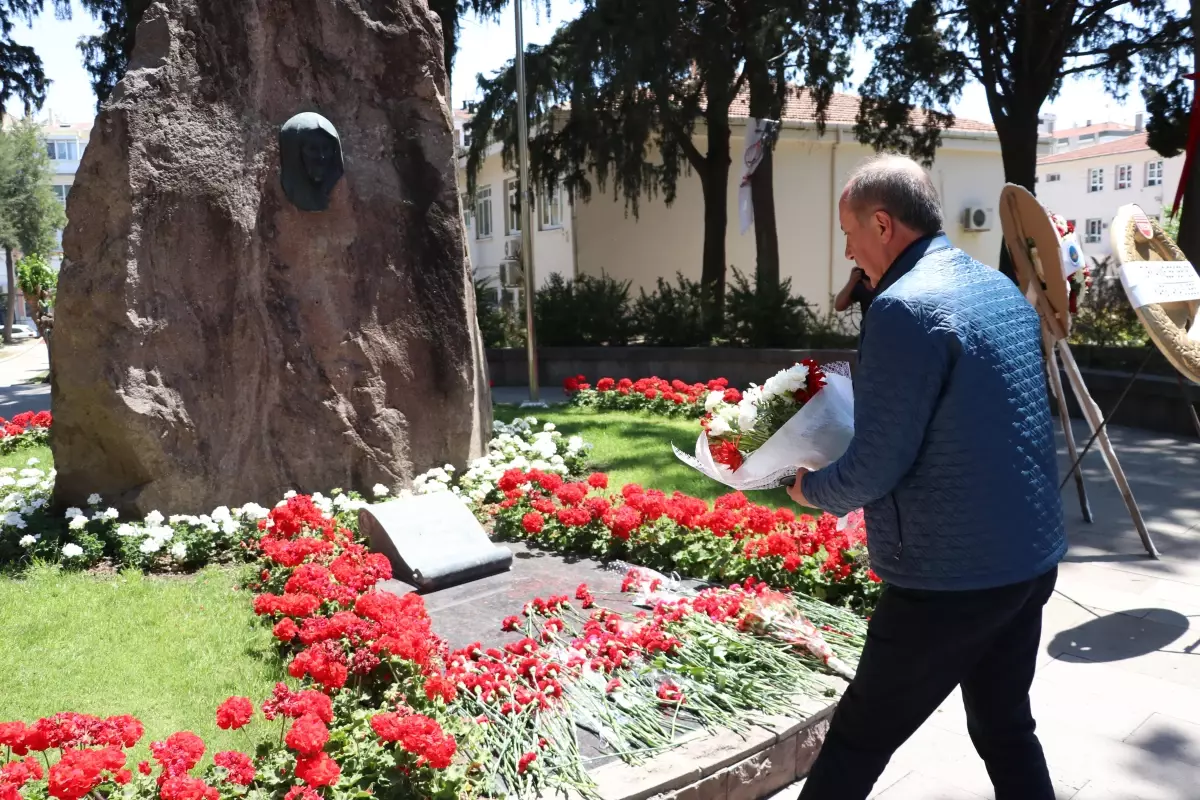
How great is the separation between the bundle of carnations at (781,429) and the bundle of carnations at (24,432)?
779 centimetres

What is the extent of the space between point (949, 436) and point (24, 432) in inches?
364

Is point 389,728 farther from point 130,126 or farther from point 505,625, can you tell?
point 130,126

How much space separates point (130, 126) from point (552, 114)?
11779 millimetres

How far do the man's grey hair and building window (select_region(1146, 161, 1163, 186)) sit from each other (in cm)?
5360

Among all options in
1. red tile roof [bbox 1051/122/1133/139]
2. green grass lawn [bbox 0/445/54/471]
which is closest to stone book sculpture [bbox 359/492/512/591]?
green grass lawn [bbox 0/445/54/471]

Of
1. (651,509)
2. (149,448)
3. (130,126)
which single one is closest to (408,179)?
(130,126)

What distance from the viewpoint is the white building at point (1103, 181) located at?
158 ft

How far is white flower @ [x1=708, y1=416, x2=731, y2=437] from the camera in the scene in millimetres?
3047

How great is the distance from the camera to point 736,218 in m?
22.9

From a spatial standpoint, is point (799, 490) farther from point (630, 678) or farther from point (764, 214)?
point (764, 214)

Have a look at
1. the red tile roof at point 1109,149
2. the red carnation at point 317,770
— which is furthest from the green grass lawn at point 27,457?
the red tile roof at point 1109,149

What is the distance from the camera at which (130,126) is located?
217 inches

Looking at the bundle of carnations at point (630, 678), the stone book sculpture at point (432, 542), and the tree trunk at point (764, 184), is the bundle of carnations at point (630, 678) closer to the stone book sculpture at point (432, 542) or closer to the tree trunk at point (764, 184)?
the stone book sculpture at point (432, 542)

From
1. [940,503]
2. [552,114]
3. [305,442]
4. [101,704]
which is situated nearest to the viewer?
[940,503]
